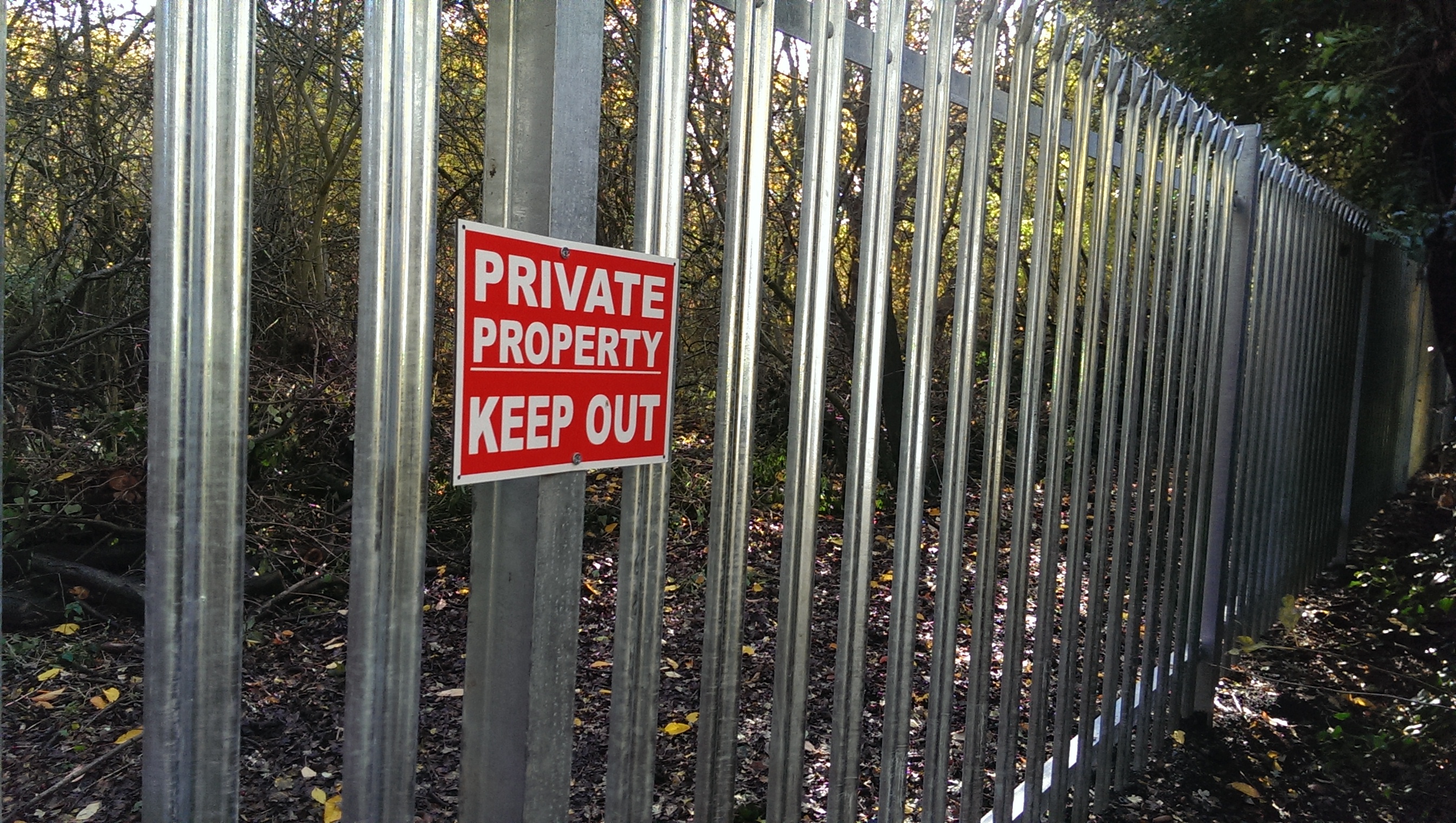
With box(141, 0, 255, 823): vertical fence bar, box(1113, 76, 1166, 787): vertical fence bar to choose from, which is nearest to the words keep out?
box(141, 0, 255, 823): vertical fence bar

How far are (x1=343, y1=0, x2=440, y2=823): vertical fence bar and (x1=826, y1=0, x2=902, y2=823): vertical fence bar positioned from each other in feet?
3.07

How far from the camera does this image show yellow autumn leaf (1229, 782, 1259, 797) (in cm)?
361

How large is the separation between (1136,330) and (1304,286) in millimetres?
2629

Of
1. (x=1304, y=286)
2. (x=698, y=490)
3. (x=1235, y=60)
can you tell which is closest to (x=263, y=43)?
(x=698, y=490)

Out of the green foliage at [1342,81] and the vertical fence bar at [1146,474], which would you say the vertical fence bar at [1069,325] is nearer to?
the vertical fence bar at [1146,474]

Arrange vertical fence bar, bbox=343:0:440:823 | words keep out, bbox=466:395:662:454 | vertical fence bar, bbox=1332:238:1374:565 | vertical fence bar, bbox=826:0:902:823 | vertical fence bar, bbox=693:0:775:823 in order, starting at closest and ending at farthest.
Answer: vertical fence bar, bbox=343:0:440:823 < words keep out, bbox=466:395:662:454 < vertical fence bar, bbox=693:0:775:823 < vertical fence bar, bbox=826:0:902:823 < vertical fence bar, bbox=1332:238:1374:565

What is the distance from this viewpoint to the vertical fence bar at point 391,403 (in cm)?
126

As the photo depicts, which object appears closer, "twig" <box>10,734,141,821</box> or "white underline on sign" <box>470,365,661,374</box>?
"white underline on sign" <box>470,365,661,374</box>

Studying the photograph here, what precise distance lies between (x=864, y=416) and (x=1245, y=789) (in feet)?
8.40

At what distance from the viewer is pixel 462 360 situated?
51.8 inches

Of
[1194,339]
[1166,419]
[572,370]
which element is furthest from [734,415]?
[1194,339]

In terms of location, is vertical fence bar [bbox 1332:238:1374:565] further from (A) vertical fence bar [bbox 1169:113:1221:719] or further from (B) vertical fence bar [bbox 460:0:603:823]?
(B) vertical fence bar [bbox 460:0:603:823]

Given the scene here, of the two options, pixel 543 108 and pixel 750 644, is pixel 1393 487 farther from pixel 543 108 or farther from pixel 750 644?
pixel 543 108

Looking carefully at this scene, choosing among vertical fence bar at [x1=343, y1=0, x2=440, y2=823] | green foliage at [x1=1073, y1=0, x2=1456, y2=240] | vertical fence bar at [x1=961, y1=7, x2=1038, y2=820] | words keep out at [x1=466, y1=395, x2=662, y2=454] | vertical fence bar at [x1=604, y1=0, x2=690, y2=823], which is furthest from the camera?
green foliage at [x1=1073, y1=0, x2=1456, y2=240]
